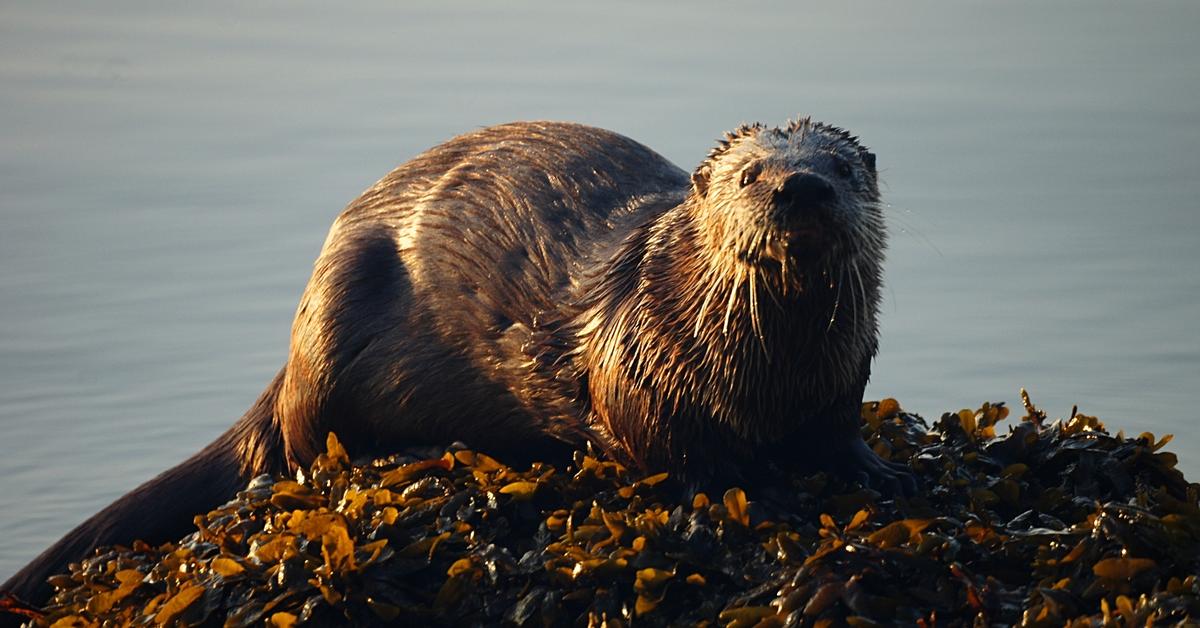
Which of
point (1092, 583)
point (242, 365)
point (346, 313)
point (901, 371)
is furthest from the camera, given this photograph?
point (242, 365)

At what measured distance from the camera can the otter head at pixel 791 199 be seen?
4.52 metres

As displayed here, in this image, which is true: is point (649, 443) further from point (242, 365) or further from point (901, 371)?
point (242, 365)

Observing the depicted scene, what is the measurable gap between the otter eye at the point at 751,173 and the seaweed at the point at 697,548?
0.75 m

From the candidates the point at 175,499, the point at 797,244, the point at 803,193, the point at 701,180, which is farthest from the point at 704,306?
the point at 175,499

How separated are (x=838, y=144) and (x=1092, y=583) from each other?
1.24 meters

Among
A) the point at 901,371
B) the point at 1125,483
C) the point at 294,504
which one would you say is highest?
the point at 901,371

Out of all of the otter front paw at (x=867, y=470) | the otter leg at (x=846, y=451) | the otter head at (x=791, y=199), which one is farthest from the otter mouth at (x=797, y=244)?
the otter front paw at (x=867, y=470)

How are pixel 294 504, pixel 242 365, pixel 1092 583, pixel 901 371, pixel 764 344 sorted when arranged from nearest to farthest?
pixel 1092 583, pixel 764 344, pixel 294 504, pixel 901 371, pixel 242 365

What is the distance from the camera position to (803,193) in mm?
4484

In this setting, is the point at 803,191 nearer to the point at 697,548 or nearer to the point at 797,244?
the point at 797,244

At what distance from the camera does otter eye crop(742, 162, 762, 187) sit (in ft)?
15.4

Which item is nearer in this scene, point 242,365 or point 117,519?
point 117,519

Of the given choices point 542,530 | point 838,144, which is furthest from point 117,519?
point 838,144

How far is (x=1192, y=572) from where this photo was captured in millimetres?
4422
